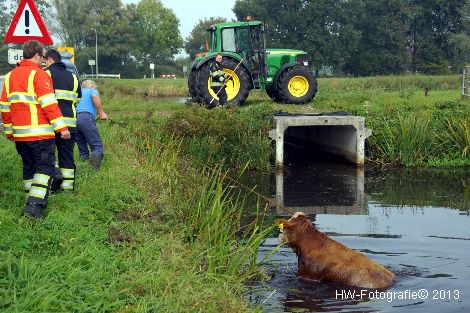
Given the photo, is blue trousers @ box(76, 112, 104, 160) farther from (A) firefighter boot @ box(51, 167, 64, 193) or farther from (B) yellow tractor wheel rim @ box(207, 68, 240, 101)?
(B) yellow tractor wheel rim @ box(207, 68, 240, 101)

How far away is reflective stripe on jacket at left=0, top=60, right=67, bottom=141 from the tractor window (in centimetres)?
1390

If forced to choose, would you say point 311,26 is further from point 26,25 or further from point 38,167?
point 38,167

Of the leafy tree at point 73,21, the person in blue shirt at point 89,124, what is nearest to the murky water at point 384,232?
the person in blue shirt at point 89,124

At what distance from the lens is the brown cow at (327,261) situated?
7859 millimetres

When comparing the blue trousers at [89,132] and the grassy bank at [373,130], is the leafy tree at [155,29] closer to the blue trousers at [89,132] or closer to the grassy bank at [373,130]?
the grassy bank at [373,130]

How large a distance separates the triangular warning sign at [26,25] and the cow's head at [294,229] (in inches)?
191

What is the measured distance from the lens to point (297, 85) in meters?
21.6

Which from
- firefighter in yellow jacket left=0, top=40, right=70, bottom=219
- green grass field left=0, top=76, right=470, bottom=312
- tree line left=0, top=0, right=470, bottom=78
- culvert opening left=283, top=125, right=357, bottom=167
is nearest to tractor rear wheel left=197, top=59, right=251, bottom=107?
culvert opening left=283, top=125, right=357, bottom=167

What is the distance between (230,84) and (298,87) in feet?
7.27

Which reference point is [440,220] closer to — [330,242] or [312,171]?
[330,242]

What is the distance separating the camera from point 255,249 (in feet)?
24.9

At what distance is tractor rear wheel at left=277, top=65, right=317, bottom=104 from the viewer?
21.2 metres

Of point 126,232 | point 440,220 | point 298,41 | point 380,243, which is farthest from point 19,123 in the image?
point 298,41

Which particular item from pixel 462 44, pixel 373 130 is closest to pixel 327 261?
pixel 373 130
